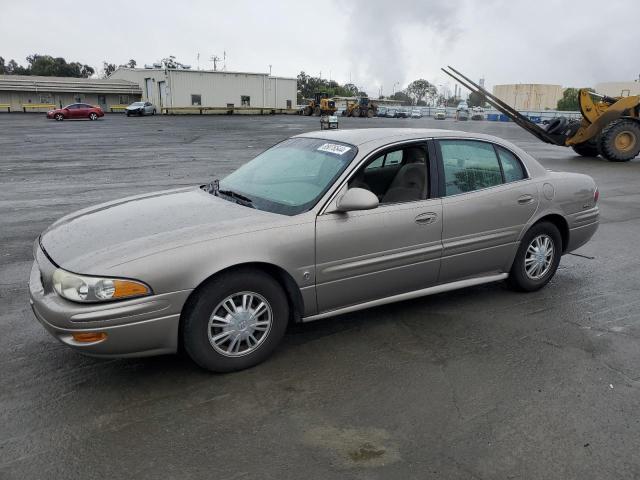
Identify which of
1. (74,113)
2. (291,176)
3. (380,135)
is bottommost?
(291,176)

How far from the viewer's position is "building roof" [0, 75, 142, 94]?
6006 cm

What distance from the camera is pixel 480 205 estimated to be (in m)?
4.40

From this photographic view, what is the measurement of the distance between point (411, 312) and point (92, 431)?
2578 mm

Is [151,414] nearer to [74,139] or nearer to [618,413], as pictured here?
[618,413]

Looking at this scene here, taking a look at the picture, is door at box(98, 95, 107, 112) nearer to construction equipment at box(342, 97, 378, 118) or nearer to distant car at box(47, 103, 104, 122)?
distant car at box(47, 103, 104, 122)

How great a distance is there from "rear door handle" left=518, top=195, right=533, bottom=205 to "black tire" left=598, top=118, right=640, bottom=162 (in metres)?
13.2

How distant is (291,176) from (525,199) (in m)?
2.05

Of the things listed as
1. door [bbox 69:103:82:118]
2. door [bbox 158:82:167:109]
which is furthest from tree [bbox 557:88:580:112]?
door [bbox 69:103:82:118]

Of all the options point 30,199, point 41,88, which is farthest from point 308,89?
point 30,199

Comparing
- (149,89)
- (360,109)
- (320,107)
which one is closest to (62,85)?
(149,89)

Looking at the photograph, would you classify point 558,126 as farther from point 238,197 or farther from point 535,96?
point 535,96

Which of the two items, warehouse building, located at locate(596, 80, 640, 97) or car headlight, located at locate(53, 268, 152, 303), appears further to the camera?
warehouse building, located at locate(596, 80, 640, 97)

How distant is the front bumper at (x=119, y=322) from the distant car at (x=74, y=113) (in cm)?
4510

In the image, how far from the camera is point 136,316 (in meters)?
3.07
